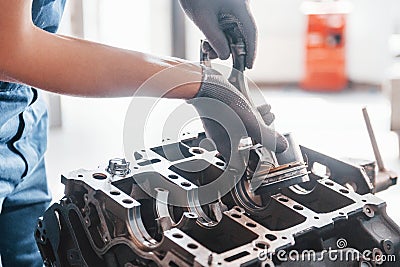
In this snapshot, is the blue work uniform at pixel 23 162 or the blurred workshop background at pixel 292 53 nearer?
the blue work uniform at pixel 23 162

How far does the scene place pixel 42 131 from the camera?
117cm

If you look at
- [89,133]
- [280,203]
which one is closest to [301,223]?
A: [280,203]

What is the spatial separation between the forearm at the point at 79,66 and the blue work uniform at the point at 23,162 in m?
0.26

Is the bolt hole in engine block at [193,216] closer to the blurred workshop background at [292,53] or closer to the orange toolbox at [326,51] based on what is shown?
the blurred workshop background at [292,53]

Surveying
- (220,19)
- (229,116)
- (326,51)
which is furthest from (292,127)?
(229,116)

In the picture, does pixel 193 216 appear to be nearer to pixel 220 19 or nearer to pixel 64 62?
pixel 64 62

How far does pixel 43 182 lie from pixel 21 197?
2.6 inches

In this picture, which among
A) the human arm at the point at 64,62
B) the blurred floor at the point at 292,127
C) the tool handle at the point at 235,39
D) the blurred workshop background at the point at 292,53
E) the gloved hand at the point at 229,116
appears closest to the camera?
the human arm at the point at 64,62

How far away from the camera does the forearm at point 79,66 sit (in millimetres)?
717

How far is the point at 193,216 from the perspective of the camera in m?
0.79

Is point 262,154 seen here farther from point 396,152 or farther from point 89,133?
point 89,133

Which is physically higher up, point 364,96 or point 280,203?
point 280,203

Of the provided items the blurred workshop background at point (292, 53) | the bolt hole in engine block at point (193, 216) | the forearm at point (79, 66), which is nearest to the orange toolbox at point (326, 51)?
the blurred workshop background at point (292, 53)

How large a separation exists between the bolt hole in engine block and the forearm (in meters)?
0.14
